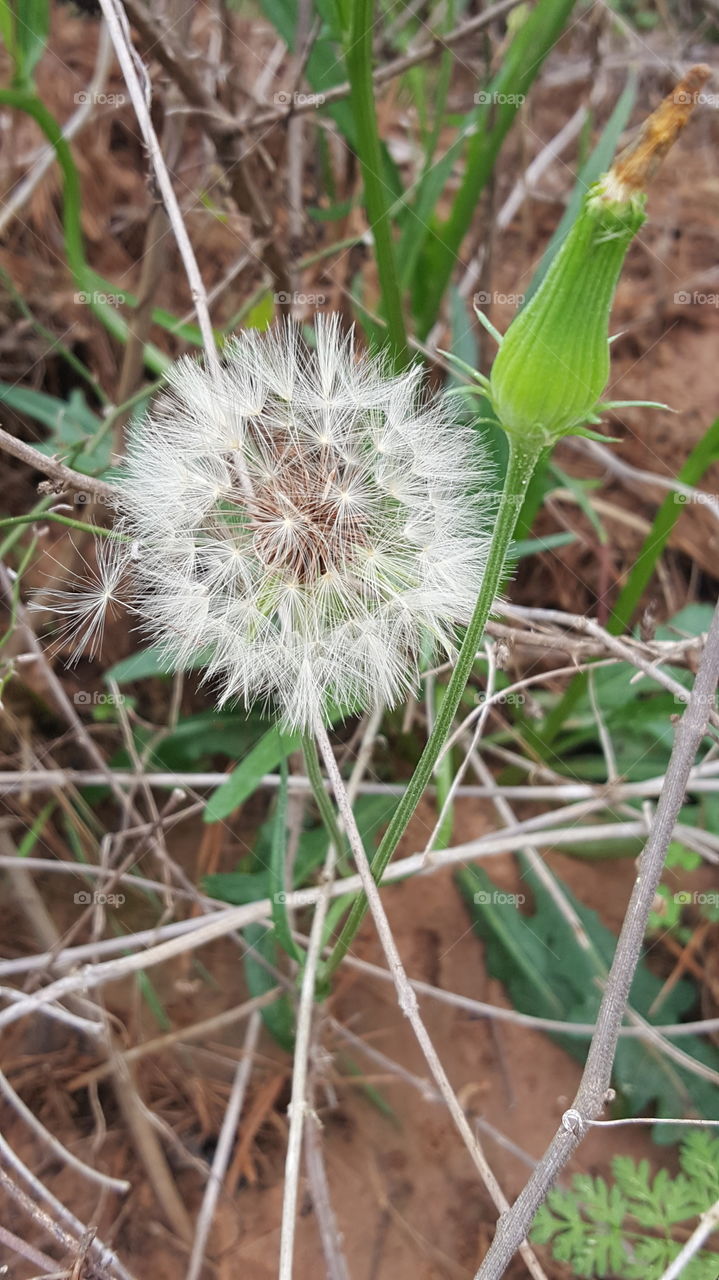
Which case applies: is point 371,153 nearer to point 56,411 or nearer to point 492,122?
point 492,122

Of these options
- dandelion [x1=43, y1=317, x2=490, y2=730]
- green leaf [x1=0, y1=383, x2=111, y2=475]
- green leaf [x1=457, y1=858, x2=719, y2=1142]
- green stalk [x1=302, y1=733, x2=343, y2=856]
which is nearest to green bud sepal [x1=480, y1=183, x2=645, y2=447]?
dandelion [x1=43, y1=317, x2=490, y2=730]

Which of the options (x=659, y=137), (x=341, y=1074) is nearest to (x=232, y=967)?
(x=341, y=1074)

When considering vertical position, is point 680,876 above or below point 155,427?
below

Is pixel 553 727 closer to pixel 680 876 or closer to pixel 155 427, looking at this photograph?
pixel 680 876

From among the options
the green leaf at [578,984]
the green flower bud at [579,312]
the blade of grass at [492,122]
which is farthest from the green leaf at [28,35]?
the green leaf at [578,984]

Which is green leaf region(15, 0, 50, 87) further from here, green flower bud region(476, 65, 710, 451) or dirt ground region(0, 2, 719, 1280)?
green flower bud region(476, 65, 710, 451)
